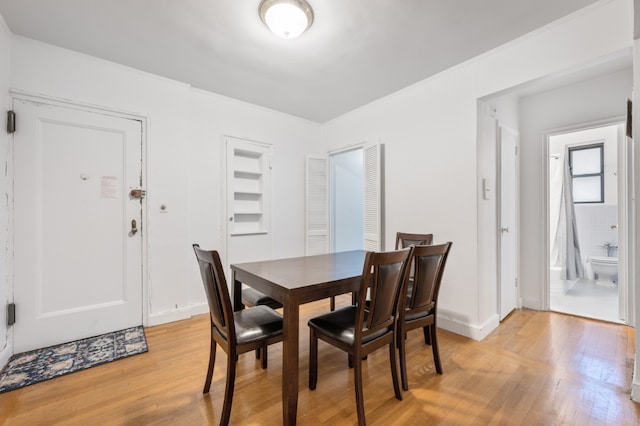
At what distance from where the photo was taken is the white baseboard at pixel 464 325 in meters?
2.50

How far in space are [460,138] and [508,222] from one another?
3.93 feet

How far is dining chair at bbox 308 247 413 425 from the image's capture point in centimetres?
146

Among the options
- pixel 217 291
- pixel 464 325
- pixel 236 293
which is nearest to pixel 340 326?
pixel 217 291

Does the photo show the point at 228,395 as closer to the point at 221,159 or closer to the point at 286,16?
the point at 286,16

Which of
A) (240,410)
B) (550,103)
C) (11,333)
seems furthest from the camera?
(550,103)

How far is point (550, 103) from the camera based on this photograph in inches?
124

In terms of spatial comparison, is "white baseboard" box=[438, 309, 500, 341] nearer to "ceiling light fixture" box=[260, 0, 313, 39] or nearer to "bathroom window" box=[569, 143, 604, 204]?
"ceiling light fixture" box=[260, 0, 313, 39]

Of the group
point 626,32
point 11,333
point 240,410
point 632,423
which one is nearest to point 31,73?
point 11,333

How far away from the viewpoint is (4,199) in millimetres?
2107

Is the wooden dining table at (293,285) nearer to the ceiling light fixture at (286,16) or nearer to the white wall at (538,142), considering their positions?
the ceiling light fixture at (286,16)

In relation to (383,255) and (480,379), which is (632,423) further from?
(383,255)

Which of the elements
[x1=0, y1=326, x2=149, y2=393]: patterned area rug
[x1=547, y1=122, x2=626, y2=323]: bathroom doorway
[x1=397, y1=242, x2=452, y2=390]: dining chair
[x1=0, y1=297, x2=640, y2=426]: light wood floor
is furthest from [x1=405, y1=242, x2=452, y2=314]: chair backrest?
[x1=547, y1=122, x2=626, y2=323]: bathroom doorway

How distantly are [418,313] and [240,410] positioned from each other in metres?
1.29

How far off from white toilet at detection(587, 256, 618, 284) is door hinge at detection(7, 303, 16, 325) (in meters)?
7.16
